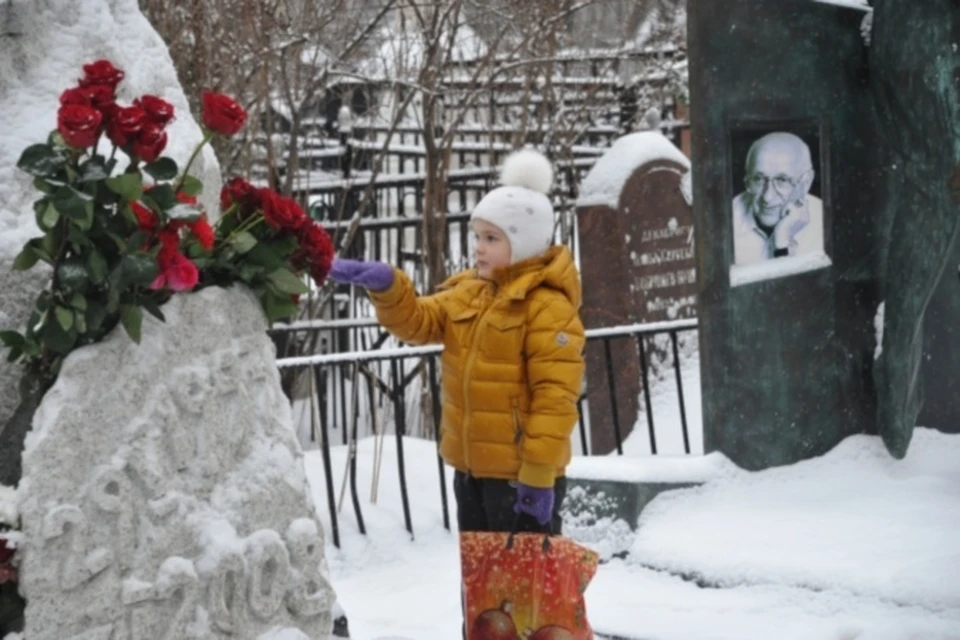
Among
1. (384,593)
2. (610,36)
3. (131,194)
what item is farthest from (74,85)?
(610,36)

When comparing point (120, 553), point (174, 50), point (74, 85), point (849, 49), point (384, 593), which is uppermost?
point (174, 50)

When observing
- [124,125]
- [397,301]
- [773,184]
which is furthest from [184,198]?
[773,184]

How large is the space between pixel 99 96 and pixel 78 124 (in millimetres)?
→ 96

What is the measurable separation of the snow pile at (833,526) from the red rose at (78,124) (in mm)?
3318

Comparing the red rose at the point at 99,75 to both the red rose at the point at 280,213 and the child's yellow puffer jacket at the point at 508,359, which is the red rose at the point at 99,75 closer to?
the red rose at the point at 280,213

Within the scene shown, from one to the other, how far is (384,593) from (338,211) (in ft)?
14.4

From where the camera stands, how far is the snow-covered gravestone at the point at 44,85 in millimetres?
3281

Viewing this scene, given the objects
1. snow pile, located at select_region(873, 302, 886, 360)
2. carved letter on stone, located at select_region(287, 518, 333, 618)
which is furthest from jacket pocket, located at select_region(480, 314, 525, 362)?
snow pile, located at select_region(873, 302, 886, 360)

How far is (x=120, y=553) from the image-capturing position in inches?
121

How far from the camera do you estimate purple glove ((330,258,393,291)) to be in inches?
171

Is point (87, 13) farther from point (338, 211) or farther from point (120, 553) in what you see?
point (338, 211)

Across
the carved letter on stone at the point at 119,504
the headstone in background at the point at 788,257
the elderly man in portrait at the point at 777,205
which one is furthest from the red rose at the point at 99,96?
the elderly man in portrait at the point at 777,205

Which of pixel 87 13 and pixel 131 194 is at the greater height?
pixel 87 13

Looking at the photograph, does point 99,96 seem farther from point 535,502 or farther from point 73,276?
point 535,502
